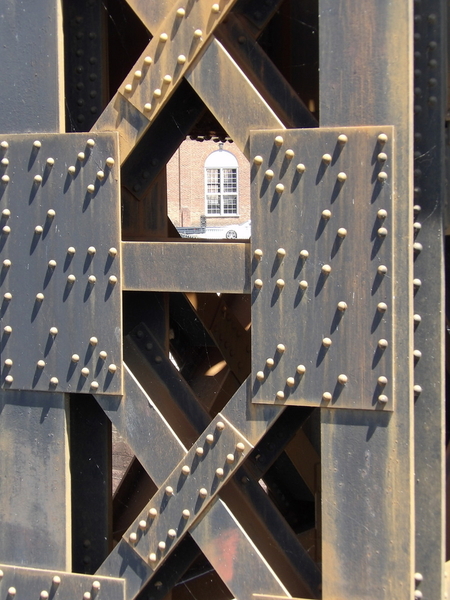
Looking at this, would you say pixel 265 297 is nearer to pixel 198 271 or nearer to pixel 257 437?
pixel 198 271

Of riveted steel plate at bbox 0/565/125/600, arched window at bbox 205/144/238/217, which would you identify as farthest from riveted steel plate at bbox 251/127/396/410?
arched window at bbox 205/144/238/217

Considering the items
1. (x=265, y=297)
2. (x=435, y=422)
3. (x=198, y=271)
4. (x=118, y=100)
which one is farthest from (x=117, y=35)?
(x=435, y=422)

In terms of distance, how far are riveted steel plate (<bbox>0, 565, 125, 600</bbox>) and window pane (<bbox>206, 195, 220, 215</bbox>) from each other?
40.5 meters

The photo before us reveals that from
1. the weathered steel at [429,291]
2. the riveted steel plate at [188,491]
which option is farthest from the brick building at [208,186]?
the riveted steel plate at [188,491]

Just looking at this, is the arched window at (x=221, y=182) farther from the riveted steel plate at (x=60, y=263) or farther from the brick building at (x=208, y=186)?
the riveted steel plate at (x=60, y=263)

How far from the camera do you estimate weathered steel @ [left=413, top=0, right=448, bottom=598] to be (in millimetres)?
3082

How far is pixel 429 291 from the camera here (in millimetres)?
3150

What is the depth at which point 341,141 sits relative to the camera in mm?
2756

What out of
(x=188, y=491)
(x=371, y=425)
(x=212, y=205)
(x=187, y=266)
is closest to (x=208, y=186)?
(x=212, y=205)

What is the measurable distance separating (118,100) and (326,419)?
5.47ft

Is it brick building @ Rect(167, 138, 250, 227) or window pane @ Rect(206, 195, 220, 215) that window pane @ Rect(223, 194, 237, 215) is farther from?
window pane @ Rect(206, 195, 220, 215)

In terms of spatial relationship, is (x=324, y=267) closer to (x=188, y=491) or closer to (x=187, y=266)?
(x=187, y=266)

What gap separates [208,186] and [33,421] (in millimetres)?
40538

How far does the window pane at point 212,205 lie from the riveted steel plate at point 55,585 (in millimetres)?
40526
